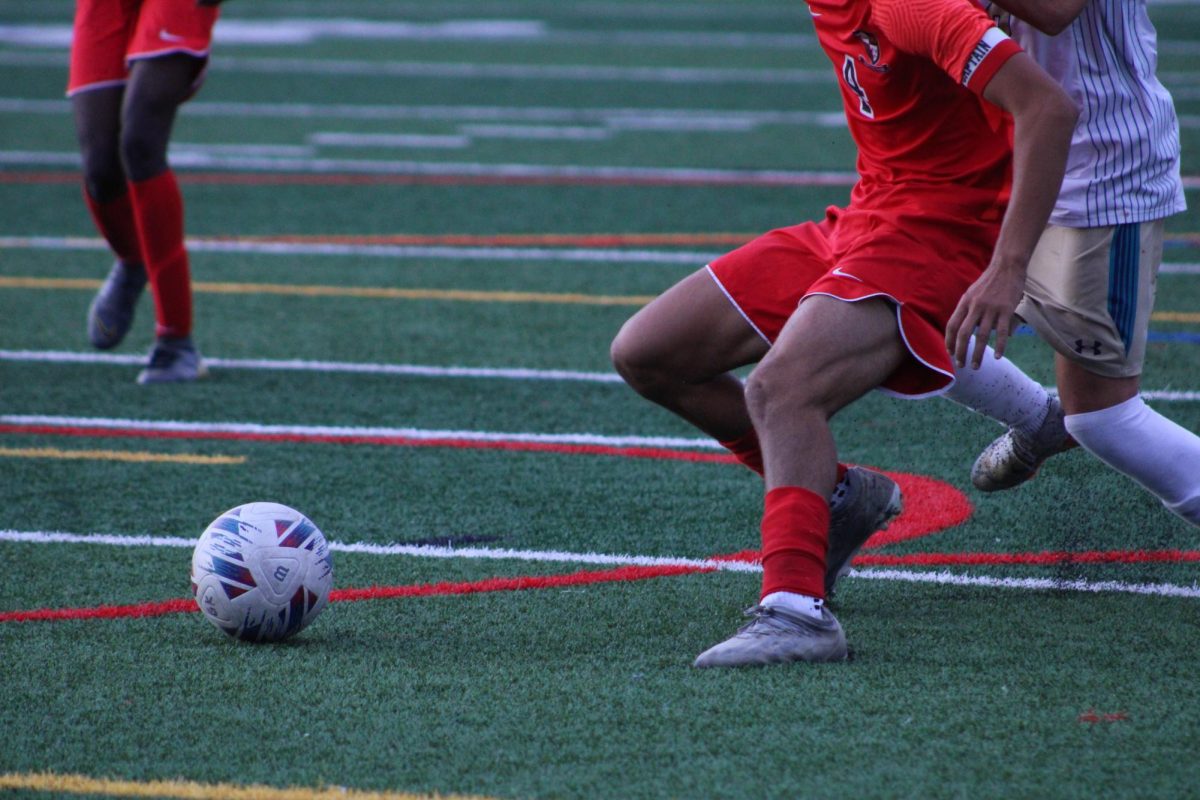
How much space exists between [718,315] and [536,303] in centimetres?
433

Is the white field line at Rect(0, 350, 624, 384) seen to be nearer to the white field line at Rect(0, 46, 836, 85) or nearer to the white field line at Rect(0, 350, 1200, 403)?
the white field line at Rect(0, 350, 1200, 403)

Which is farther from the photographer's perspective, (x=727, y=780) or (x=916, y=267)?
(x=916, y=267)

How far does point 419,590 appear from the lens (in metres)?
4.44

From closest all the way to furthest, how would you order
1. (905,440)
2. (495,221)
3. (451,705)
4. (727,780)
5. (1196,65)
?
(727,780), (451,705), (905,440), (495,221), (1196,65)

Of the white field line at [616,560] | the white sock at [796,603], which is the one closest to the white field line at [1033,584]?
the white field line at [616,560]

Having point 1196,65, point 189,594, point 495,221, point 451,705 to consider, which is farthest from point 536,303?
point 1196,65

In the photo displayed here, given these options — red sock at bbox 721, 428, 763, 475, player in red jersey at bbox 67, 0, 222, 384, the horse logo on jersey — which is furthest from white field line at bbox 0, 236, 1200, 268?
the horse logo on jersey

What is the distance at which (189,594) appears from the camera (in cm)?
441

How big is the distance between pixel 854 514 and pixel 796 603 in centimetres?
61

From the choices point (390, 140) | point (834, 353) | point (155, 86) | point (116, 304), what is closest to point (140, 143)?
point (155, 86)

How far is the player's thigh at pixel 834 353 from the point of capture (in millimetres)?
3758

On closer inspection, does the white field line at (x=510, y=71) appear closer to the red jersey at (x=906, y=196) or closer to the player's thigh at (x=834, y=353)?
the red jersey at (x=906, y=196)

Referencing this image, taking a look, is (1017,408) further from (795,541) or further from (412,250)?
(412,250)

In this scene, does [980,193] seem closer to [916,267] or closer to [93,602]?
[916,267]
